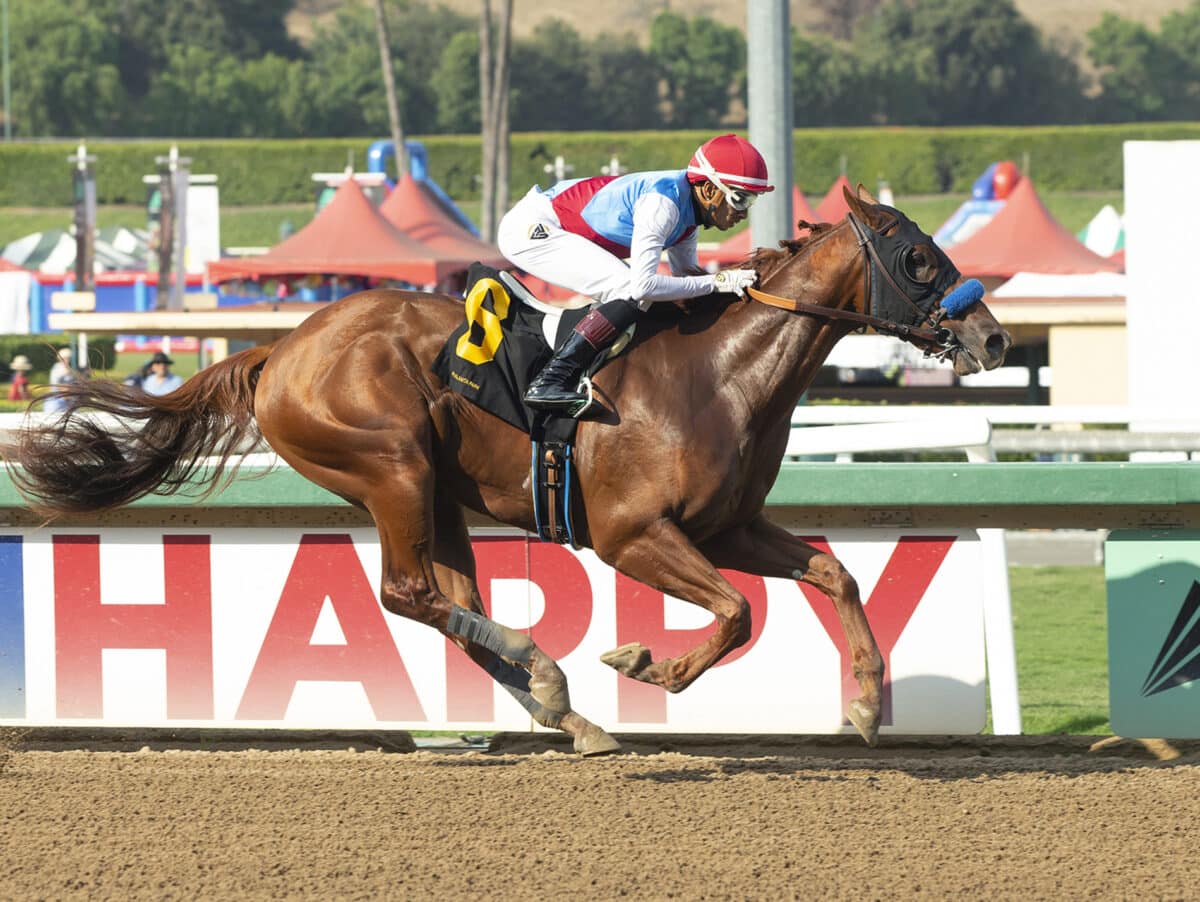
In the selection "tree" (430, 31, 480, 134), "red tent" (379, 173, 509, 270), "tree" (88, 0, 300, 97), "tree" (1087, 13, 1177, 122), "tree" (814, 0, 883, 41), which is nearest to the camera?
"red tent" (379, 173, 509, 270)

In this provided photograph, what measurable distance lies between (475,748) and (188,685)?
923 mm

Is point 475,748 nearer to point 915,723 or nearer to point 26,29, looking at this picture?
point 915,723

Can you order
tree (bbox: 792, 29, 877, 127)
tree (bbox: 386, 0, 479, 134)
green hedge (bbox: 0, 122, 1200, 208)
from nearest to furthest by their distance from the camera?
green hedge (bbox: 0, 122, 1200, 208) → tree (bbox: 386, 0, 479, 134) → tree (bbox: 792, 29, 877, 127)

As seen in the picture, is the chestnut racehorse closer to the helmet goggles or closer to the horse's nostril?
the horse's nostril

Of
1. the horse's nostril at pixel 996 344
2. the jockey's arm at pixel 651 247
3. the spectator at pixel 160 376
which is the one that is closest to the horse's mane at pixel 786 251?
the jockey's arm at pixel 651 247

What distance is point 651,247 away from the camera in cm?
448

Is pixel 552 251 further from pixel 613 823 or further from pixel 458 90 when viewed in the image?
pixel 458 90

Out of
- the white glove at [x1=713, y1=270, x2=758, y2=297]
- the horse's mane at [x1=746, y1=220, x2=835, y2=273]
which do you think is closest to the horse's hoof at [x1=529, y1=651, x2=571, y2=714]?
the white glove at [x1=713, y1=270, x2=758, y2=297]

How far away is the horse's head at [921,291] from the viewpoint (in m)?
4.50

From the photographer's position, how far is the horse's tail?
16.6ft

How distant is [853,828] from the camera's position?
4148mm

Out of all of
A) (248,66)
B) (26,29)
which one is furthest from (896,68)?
(26,29)

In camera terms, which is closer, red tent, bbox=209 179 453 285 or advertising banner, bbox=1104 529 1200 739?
advertising banner, bbox=1104 529 1200 739

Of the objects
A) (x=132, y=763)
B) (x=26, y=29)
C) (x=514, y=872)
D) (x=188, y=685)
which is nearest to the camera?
(x=514, y=872)
